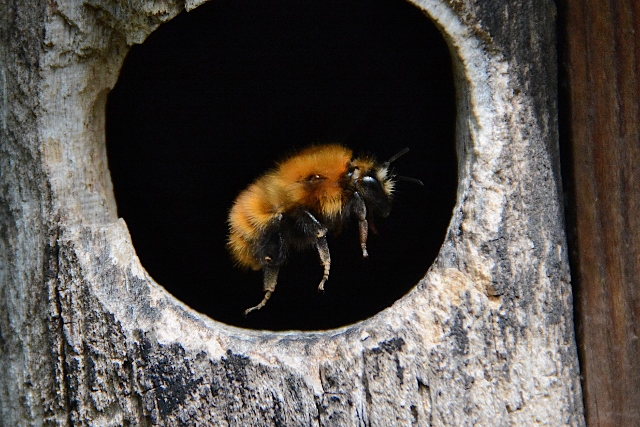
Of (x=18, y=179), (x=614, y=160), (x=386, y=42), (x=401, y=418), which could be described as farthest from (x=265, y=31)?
(x=401, y=418)

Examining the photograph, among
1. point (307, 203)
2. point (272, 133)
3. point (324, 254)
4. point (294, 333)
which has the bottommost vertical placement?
point (294, 333)

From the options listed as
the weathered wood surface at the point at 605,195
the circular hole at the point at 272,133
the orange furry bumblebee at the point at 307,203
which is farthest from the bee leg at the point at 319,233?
the weathered wood surface at the point at 605,195

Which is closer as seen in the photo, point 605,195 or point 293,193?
point 605,195

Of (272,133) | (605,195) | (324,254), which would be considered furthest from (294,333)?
(272,133)

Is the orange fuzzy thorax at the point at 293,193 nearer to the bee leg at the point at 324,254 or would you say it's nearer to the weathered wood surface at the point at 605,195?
the bee leg at the point at 324,254

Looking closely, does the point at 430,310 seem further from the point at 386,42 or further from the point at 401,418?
the point at 386,42

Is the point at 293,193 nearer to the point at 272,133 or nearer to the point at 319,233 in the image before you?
the point at 319,233
